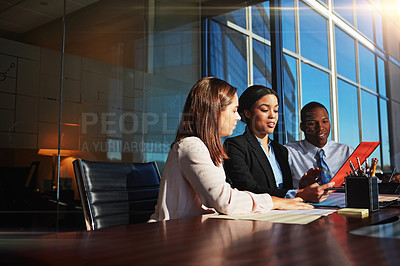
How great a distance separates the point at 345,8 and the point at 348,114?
1148mm

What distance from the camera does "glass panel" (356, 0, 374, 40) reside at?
3.60m

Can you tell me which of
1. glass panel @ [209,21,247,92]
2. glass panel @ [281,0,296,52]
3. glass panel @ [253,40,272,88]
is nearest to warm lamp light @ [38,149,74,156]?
glass panel @ [209,21,247,92]

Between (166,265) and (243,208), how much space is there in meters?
0.70

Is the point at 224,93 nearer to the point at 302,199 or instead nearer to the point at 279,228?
the point at 302,199

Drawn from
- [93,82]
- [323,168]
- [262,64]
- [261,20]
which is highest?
[261,20]

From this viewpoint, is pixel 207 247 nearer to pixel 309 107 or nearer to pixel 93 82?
pixel 309 107

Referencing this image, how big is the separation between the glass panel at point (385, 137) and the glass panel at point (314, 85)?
49 cm

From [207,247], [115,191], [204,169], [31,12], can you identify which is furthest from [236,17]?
[207,247]

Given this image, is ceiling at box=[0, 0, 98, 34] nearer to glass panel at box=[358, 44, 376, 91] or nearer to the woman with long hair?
the woman with long hair

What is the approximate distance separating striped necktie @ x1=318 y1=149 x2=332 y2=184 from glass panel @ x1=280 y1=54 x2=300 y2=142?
1.08 metres

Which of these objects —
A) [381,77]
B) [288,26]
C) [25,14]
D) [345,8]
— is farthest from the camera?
[288,26]

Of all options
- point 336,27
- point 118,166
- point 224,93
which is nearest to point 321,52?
point 336,27

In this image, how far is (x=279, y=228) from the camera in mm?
830

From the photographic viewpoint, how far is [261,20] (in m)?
4.59
